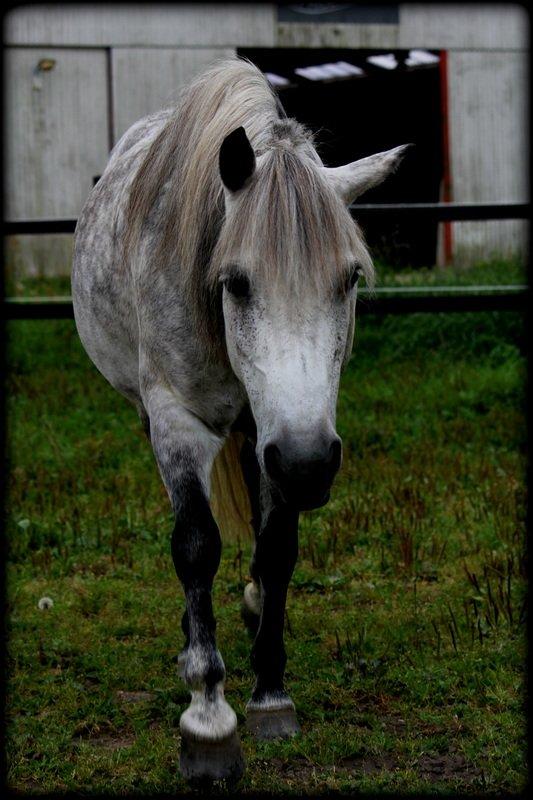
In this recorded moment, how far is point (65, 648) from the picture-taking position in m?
4.15

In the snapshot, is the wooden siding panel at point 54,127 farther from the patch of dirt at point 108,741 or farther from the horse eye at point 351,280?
the horse eye at point 351,280

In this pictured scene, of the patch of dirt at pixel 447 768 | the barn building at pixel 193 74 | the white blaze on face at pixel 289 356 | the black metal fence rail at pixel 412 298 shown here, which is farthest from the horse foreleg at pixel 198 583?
the barn building at pixel 193 74

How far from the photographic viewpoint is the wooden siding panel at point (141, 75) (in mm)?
13523

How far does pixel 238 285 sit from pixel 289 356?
13.2 inches

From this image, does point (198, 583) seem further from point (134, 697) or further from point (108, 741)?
point (134, 697)

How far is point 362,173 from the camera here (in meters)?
3.19

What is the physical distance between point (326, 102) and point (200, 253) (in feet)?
61.9

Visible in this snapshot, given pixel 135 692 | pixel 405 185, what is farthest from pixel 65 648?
pixel 405 185

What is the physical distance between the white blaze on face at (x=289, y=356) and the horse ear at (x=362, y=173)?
406 millimetres

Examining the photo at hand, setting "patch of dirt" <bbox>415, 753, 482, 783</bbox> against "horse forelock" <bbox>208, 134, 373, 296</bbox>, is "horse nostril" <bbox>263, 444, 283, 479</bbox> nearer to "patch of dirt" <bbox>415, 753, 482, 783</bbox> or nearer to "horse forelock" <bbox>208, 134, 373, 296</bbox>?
"horse forelock" <bbox>208, 134, 373, 296</bbox>

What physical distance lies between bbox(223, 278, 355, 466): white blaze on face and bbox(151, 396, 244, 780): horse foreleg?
438 mm

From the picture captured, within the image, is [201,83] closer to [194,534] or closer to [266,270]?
[266,270]

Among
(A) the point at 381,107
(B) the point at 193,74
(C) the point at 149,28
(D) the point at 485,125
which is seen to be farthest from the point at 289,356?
(A) the point at 381,107

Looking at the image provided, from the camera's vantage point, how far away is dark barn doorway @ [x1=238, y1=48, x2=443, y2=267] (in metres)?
17.0
